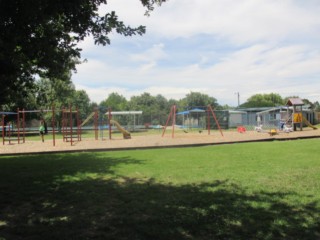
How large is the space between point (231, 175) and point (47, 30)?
5369 millimetres

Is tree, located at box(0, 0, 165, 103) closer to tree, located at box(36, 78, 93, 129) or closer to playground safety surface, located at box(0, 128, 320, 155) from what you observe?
playground safety surface, located at box(0, 128, 320, 155)

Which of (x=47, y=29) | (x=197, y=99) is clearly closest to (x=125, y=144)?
(x=47, y=29)

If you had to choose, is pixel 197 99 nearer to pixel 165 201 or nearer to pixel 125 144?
pixel 125 144

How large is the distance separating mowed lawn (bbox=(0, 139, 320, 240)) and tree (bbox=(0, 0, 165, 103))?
266 cm

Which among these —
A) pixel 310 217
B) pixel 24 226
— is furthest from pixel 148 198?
pixel 310 217

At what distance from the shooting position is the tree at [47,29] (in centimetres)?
579

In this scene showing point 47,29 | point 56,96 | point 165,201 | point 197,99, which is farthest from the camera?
point 197,99

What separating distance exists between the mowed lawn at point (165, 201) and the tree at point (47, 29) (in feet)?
8.72

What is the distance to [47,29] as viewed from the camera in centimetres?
779

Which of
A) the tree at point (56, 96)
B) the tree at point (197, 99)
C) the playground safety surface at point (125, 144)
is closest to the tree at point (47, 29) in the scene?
the playground safety surface at point (125, 144)

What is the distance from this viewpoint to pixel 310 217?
18.5ft

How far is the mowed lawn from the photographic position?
5.18m

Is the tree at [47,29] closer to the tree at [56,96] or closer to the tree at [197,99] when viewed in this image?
the tree at [56,96]

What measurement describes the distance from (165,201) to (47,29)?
4211mm
